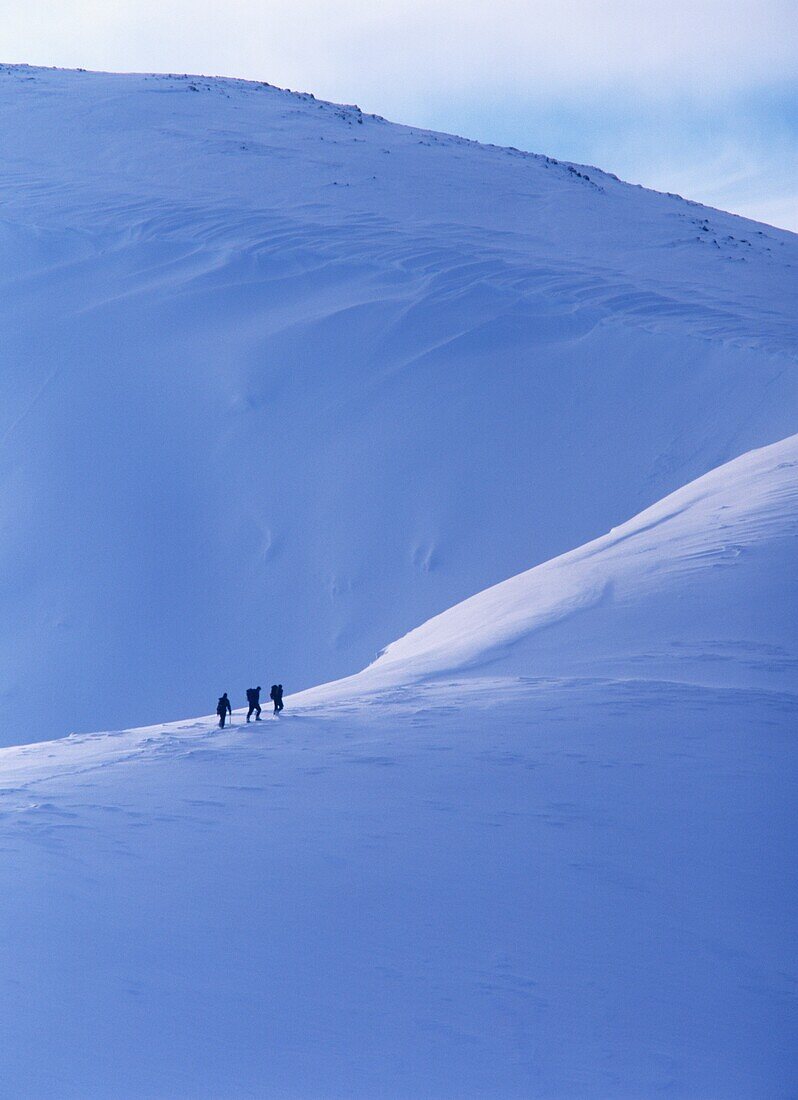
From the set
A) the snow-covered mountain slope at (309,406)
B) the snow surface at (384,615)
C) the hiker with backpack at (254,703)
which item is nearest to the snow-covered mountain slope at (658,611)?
the snow surface at (384,615)

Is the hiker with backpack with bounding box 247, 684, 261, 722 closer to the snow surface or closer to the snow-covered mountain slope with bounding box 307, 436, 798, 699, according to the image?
the snow surface

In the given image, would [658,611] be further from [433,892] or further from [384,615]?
[384,615]

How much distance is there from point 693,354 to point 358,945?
1227cm

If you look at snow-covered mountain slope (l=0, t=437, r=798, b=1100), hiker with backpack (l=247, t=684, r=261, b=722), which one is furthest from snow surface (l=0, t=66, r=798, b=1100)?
hiker with backpack (l=247, t=684, r=261, b=722)

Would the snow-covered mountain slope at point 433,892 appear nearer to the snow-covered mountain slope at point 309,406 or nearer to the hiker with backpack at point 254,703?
the hiker with backpack at point 254,703

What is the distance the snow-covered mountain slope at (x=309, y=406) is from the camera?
454 inches

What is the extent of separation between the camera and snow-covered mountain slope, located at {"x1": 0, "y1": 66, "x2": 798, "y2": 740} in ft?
37.8

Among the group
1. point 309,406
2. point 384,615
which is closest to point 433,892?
point 384,615

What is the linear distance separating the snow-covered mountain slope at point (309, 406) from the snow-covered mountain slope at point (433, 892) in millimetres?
4638

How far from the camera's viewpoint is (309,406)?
46.1ft

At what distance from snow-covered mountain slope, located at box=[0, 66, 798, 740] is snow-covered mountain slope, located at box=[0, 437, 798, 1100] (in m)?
4.64

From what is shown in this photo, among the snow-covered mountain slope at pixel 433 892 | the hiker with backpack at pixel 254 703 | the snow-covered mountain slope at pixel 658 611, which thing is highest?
the snow-covered mountain slope at pixel 658 611

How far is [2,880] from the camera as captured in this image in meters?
4.41

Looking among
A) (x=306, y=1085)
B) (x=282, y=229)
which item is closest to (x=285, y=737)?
(x=306, y=1085)
